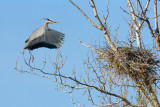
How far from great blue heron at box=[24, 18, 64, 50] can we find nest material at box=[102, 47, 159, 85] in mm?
1953

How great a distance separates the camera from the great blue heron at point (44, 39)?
9.67 metres

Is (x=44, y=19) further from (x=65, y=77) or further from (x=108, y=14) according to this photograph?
(x=65, y=77)

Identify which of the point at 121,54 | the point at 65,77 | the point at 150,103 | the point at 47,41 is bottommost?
the point at 150,103

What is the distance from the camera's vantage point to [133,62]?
7.89 m

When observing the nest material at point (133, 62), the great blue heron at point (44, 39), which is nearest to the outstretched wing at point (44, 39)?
the great blue heron at point (44, 39)

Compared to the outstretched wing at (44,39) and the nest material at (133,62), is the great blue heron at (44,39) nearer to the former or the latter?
the outstretched wing at (44,39)

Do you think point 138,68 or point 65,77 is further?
point 138,68

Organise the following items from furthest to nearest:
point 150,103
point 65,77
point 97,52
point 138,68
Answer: point 97,52 < point 138,68 < point 150,103 < point 65,77

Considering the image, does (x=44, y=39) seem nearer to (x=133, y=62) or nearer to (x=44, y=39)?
(x=44, y=39)

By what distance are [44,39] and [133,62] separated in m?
3.10

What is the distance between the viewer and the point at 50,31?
10.2 metres

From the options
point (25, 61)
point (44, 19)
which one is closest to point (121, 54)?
point (25, 61)

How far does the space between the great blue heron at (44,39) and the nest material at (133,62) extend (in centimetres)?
195

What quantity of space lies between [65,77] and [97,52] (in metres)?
1.86
